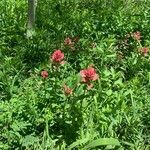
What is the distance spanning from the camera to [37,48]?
5.77 metres

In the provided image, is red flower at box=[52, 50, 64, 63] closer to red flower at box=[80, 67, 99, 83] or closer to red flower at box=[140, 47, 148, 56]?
red flower at box=[80, 67, 99, 83]

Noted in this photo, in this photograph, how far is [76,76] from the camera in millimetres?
4789

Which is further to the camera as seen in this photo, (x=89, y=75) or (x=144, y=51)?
(x=144, y=51)

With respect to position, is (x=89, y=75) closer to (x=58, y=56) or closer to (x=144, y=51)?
(x=58, y=56)

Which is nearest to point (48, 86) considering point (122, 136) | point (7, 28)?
point (122, 136)

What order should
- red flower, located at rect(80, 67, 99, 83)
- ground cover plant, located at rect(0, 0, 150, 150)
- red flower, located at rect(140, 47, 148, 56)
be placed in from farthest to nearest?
1. red flower, located at rect(140, 47, 148, 56)
2. ground cover plant, located at rect(0, 0, 150, 150)
3. red flower, located at rect(80, 67, 99, 83)

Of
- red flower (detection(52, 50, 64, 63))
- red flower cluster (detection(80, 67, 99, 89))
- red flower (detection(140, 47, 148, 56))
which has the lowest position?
red flower cluster (detection(80, 67, 99, 89))

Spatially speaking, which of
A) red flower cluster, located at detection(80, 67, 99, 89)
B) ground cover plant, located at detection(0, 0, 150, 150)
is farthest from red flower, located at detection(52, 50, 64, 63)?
red flower cluster, located at detection(80, 67, 99, 89)

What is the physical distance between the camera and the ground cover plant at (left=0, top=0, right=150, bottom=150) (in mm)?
4242

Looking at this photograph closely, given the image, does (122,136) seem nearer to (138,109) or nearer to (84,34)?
(138,109)

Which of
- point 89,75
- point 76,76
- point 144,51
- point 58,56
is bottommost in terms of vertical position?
point 89,75

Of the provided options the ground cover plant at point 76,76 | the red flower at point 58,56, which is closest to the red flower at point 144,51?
the ground cover plant at point 76,76

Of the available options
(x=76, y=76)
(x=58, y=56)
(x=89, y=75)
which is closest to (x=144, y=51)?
(x=76, y=76)

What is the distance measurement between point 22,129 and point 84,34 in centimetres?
238
